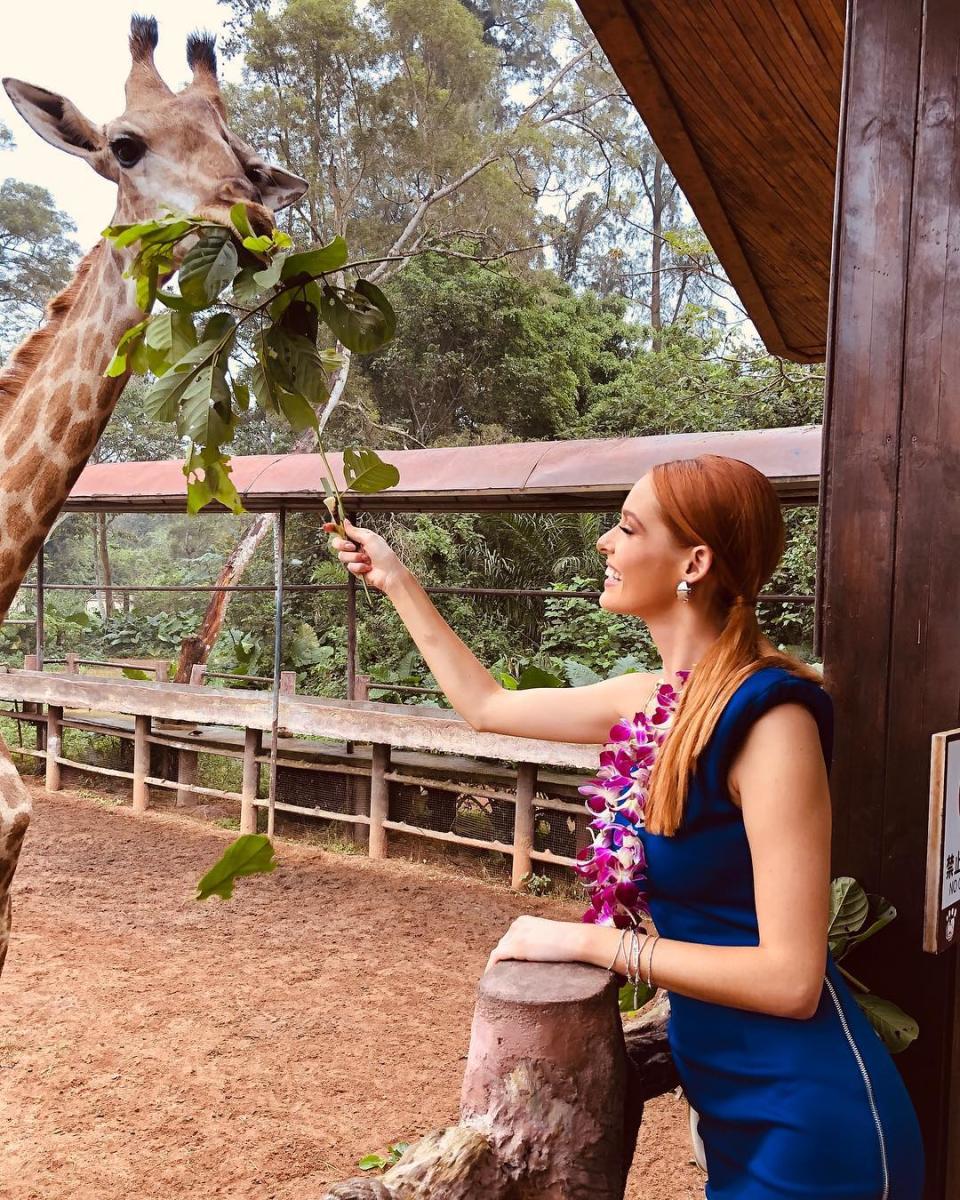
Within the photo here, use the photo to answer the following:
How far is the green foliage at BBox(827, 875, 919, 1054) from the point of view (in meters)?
1.42

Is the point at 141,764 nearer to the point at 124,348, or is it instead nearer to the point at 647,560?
the point at 124,348

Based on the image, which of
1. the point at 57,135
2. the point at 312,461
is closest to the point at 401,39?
the point at 312,461

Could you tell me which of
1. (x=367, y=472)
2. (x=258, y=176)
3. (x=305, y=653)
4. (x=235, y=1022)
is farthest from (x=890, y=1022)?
(x=305, y=653)

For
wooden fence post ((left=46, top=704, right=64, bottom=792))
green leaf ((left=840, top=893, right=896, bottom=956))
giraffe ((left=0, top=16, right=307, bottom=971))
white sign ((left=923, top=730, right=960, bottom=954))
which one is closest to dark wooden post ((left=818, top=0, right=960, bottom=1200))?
green leaf ((left=840, top=893, right=896, bottom=956))

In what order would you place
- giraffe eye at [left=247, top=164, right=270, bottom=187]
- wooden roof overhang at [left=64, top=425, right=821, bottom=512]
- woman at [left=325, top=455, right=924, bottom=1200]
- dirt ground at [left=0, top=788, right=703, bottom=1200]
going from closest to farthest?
woman at [left=325, top=455, right=924, bottom=1200] → dirt ground at [left=0, top=788, right=703, bottom=1200] → giraffe eye at [left=247, top=164, right=270, bottom=187] → wooden roof overhang at [left=64, top=425, right=821, bottom=512]

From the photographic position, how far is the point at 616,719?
1580mm

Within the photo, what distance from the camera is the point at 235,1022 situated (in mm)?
4570

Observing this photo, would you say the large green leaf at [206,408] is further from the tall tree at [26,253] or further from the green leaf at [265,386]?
the tall tree at [26,253]

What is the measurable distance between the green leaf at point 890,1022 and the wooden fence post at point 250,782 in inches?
263

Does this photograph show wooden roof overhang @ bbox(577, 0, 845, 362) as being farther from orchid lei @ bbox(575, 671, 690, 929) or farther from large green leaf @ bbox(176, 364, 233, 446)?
orchid lei @ bbox(575, 671, 690, 929)

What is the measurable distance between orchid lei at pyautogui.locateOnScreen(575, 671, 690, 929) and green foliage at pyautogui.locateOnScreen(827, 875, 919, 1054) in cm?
34

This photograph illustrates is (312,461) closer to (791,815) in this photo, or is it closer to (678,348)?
(791,815)

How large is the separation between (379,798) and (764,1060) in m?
6.19

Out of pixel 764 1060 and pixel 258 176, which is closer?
pixel 764 1060
